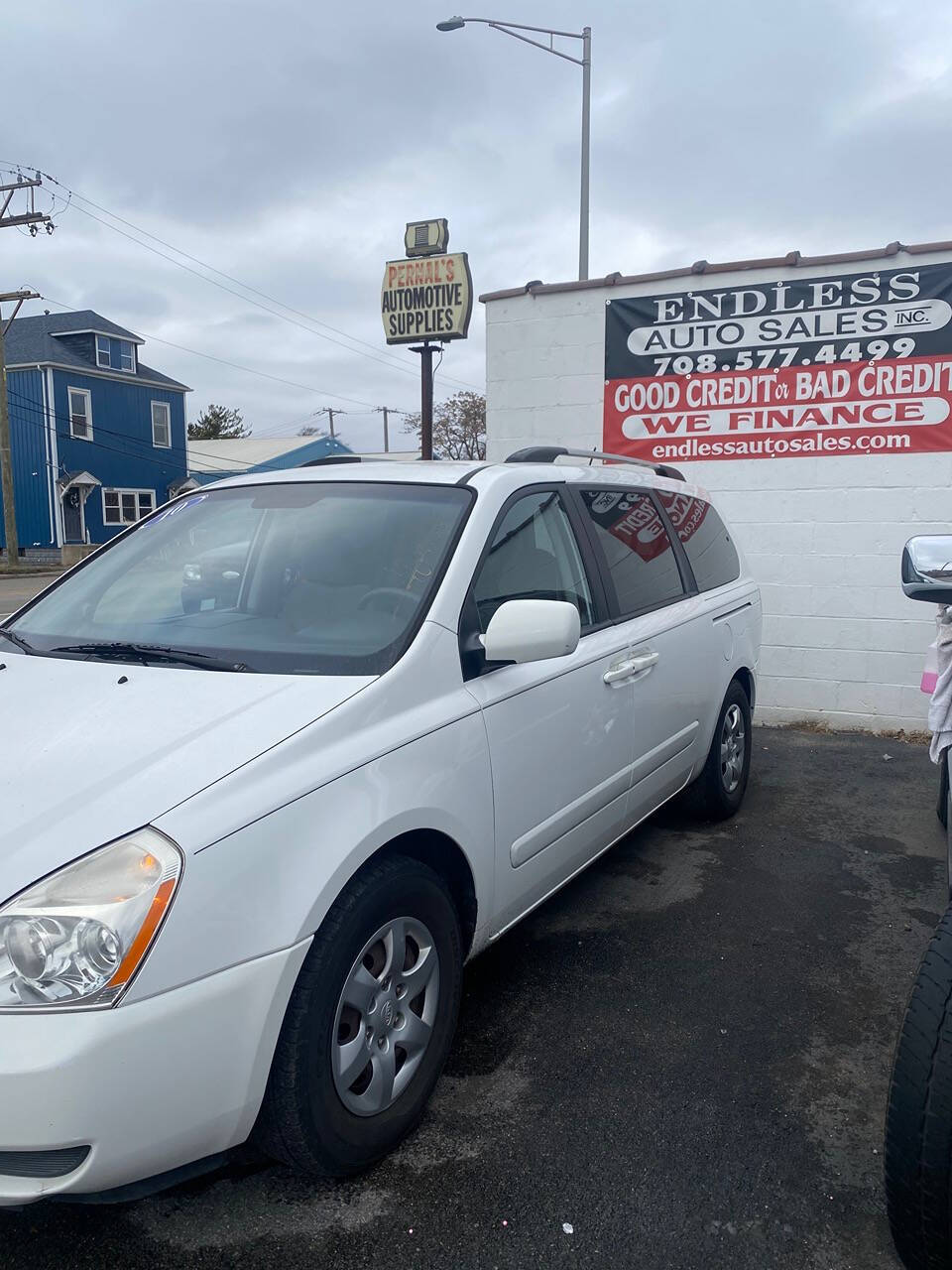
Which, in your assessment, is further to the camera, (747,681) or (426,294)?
(426,294)

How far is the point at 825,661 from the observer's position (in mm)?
7223

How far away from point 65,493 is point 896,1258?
38328mm

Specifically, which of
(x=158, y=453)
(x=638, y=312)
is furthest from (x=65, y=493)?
(x=638, y=312)

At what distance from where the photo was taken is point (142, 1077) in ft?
6.06

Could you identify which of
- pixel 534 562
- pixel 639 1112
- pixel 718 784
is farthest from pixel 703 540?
pixel 639 1112

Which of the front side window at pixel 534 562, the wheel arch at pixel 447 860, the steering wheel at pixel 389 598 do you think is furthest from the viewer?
the front side window at pixel 534 562

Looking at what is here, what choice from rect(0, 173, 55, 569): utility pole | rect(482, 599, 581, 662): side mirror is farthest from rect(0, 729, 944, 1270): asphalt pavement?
rect(0, 173, 55, 569): utility pole

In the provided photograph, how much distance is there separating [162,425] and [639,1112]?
41240 millimetres

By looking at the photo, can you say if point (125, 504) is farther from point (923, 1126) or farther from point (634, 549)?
point (923, 1126)

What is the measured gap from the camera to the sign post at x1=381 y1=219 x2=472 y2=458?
10305 millimetres

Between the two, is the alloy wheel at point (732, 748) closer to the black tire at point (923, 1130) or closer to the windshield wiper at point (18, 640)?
the black tire at point (923, 1130)

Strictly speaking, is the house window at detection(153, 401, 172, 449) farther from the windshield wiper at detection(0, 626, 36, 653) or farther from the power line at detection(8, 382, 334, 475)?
the windshield wiper at detection(0, 626, 36, 653)

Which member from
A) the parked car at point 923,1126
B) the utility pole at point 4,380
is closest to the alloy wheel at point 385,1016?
the parked car at point 923,1126

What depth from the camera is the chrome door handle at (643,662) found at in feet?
12.2
